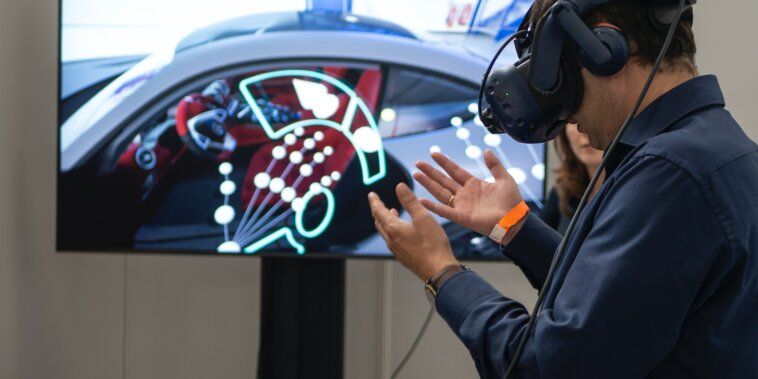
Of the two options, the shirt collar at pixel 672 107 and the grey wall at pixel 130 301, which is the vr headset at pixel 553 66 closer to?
the shirt collar at pixel 672 107

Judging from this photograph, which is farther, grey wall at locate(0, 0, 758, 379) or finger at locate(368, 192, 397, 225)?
grey wall at locate(0, 0, 758, 379)

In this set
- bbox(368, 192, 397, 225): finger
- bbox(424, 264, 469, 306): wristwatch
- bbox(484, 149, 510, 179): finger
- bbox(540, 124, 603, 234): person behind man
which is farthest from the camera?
bbox(540, 124, 603, 234): person behind man

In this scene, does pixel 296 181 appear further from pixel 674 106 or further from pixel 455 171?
pixel 674 106

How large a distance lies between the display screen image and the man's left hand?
2.82 feet

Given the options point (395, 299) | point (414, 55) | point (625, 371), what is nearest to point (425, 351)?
point (395, 299)

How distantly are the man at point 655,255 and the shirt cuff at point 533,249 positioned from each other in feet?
0.79

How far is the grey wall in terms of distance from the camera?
2.28 metres

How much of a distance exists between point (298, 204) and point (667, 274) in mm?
1306

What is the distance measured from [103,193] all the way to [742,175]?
63.5 inches

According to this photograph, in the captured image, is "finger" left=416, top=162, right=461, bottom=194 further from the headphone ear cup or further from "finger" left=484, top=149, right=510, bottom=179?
the headphone ear cup

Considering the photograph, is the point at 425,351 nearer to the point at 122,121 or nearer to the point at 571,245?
the point at 122,121

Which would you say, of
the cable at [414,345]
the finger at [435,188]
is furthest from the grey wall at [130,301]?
the finger at [435,188]

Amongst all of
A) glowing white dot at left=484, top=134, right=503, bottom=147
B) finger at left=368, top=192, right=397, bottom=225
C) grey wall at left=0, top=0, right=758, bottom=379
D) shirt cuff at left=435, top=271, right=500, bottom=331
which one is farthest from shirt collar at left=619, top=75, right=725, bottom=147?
grey wall at left=0, top=0, right=758, bottom=379

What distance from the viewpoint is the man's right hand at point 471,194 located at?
129cm
